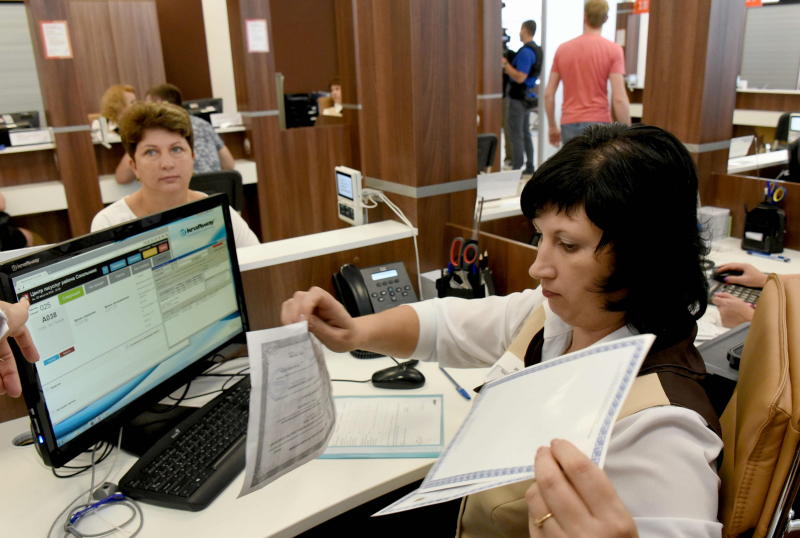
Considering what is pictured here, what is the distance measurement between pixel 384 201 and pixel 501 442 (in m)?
1.48

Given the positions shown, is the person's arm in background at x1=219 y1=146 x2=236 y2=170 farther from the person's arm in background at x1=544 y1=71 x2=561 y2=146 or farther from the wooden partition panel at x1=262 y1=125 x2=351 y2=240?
the person's arm in background at x1=544 y1=71 x2=561 y2=146

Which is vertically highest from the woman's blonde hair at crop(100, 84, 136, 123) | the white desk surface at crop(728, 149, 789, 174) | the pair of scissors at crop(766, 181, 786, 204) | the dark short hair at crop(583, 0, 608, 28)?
the dark short hair at crop(583, 0, 608, 28)

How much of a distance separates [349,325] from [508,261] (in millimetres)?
843

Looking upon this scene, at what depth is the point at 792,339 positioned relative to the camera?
97 cm

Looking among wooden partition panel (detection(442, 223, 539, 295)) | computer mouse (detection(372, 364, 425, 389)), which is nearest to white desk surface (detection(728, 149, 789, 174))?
wooden partition panel (detection(442, 223, 539, 295))

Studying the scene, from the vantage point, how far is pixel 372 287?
1.92 m

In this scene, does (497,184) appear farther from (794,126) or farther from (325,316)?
(794,126)

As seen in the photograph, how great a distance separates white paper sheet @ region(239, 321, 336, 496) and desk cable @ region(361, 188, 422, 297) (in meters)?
1.05

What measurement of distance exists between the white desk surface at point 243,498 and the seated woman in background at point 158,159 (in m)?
1.17

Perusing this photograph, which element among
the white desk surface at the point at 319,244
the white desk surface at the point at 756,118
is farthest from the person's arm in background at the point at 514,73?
the white desk surface at the point at 319,244

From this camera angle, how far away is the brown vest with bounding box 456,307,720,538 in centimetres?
93

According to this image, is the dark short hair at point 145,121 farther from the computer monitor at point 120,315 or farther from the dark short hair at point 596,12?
the dark short hair at point 596,12

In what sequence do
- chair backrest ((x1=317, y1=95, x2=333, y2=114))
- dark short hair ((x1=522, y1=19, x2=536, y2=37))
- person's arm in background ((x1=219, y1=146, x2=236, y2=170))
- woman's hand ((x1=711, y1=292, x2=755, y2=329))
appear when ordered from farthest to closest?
chair backrest ((x1=317, y1=95, x2=333, y2=114)) → dark short hair ((x1=522, y1=19, x2=536, y2=37)) → person's arm in background ((x1=219, y1=146, x2=236, y2=170)) → woman's hand ((x1=711, y1=292, x2=755, y2=329))

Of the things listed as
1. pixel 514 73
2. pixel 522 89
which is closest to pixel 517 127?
pixel 522 89
